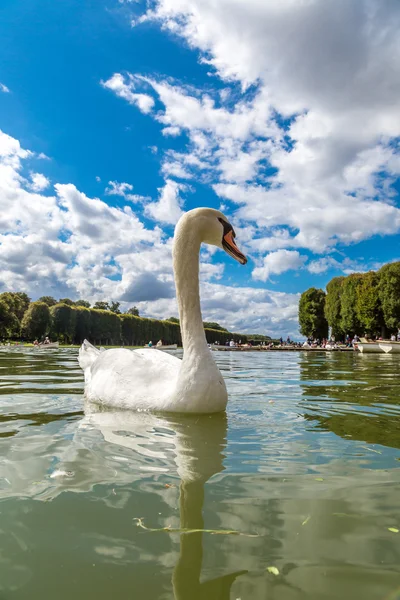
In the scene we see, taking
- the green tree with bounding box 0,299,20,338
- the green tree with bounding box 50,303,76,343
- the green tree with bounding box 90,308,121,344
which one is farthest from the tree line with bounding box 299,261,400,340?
the green tree with bounding box 0,299,20,338

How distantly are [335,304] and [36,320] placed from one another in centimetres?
4840

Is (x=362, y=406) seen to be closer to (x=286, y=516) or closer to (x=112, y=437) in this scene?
(x=112, y=437)

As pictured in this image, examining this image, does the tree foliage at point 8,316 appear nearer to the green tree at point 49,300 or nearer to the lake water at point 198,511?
the green tree at point 49,300

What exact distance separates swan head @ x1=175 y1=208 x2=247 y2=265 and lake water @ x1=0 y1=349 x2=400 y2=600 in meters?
2.22

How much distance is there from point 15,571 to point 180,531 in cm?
70

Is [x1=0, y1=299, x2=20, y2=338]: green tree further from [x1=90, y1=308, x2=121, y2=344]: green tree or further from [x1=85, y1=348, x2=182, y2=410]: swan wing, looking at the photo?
[x1=85, y1=348, x2=182, y2=410]: swan wing

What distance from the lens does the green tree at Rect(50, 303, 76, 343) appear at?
74.8 meters

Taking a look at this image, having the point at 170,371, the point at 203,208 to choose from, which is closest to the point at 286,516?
the point at 170,371

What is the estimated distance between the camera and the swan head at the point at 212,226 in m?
5.69

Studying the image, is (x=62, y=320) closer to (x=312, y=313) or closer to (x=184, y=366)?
(x=312, y=313)

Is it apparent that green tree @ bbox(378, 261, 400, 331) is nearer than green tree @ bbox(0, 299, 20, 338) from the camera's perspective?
Yes

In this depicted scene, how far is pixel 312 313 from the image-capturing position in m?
79.9

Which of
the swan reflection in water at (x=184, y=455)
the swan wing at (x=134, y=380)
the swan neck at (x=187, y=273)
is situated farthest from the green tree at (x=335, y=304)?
the swan reflection in water at (x=184, y=455)

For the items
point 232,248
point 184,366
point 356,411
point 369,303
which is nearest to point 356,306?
point 369,303
